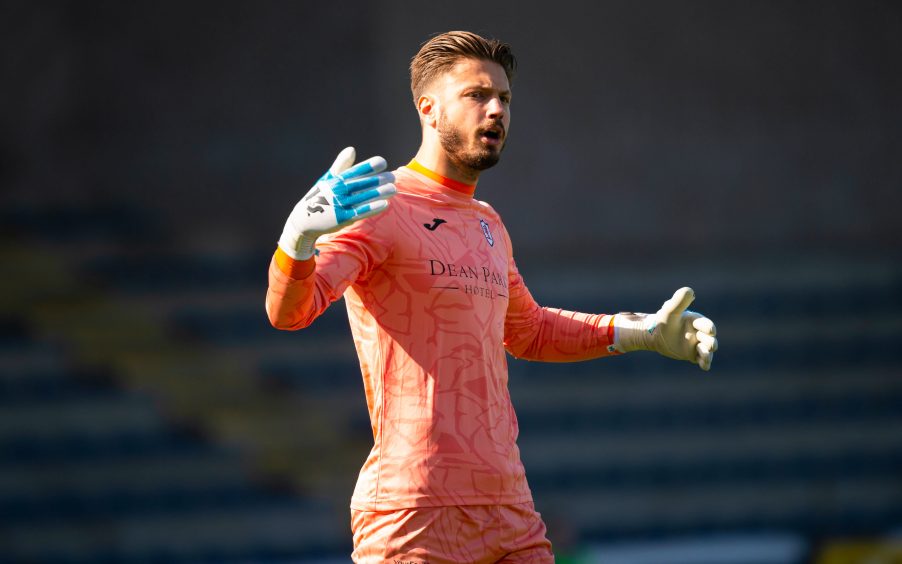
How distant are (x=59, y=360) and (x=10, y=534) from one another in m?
1.54

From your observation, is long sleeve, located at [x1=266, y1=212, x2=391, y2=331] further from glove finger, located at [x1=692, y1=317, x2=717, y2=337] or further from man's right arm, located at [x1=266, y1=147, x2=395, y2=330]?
glove finger, located at [x1=692, y1=317, x2=717, y2=337]

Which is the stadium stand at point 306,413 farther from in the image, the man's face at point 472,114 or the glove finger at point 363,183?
the glove finger at point 363,183

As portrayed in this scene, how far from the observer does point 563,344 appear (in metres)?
2.92

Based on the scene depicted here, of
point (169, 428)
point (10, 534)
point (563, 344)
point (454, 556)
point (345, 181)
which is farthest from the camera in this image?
point (169, 428)

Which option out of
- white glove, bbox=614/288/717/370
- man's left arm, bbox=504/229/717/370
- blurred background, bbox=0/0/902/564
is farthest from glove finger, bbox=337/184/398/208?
blurred background, bbox=0/0/902/564

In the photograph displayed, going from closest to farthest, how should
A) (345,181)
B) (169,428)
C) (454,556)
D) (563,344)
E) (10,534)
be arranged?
(345,181) → (454,556) → (563,344) → (10,534) → (169,428)

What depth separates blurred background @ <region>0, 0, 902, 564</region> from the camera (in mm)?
9391

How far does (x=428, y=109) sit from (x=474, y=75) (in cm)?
13

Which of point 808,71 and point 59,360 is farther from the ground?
point 808,71

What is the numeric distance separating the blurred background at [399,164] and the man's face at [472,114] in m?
6.74

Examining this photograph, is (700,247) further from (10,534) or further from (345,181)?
(345,181)

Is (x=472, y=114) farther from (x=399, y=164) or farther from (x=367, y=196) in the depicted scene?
(x=399, y=164)

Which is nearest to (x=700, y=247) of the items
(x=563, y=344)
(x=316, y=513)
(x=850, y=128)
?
(x=850, y=128)

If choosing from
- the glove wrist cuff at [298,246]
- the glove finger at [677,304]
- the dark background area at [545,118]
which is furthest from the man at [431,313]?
the dark background area at [545,118]
